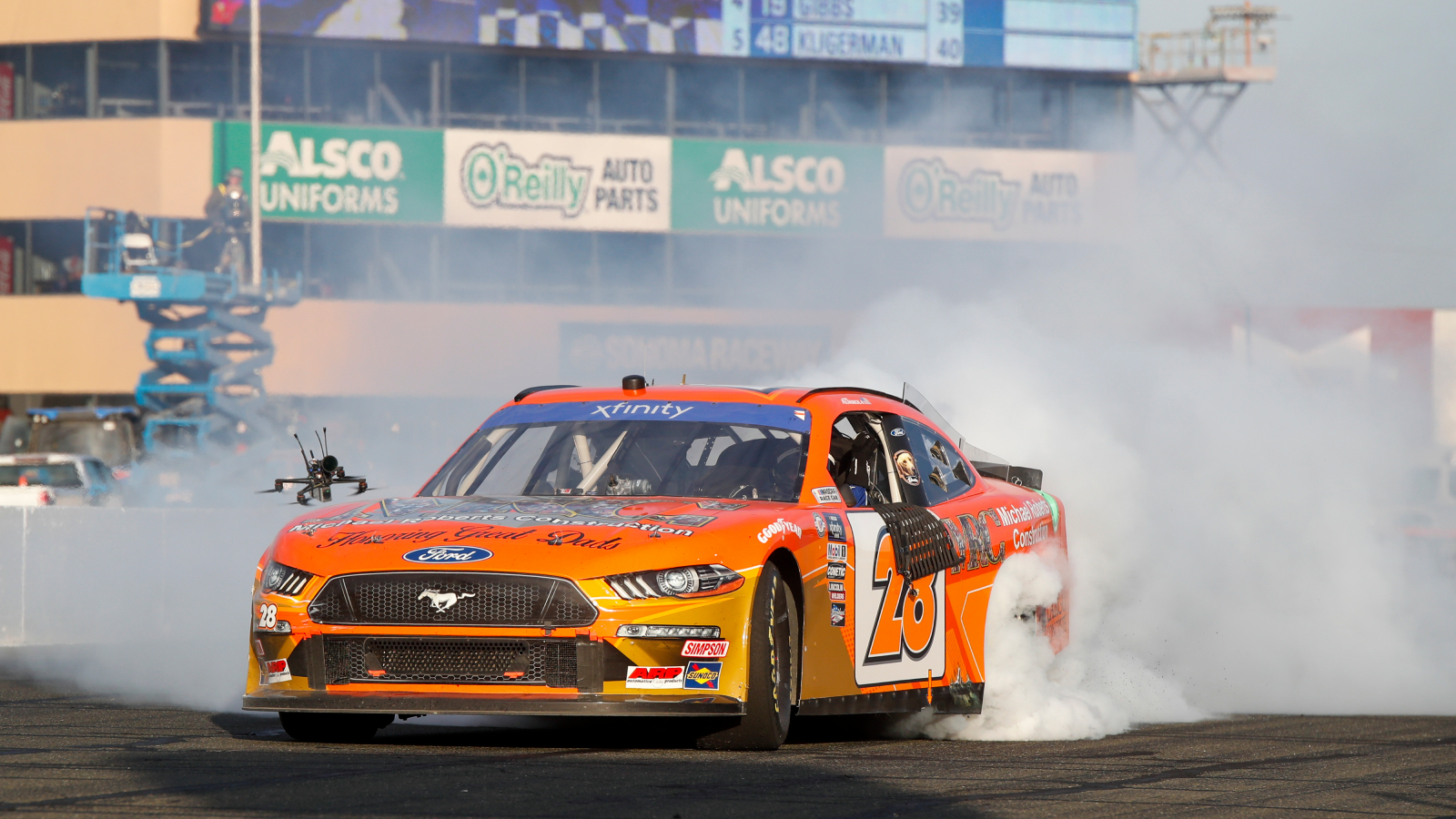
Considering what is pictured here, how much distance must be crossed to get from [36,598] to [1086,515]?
8.63 meters

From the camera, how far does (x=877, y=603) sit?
24.0 ft

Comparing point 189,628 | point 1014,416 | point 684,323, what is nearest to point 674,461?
point 1014,416

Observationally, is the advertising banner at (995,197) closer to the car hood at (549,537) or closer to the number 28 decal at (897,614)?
the number 28 decal at (897,614)

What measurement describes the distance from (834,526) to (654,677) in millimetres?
1156

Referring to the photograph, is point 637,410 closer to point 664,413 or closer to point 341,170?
point 664,413

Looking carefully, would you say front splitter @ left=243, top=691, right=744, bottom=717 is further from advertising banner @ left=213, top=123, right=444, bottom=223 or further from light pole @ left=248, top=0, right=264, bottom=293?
advertising banner @ left=213, top=123, right=444, bottom=223

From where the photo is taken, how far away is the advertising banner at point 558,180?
126 ft

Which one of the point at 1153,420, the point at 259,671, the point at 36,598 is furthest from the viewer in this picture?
the point at 36,598

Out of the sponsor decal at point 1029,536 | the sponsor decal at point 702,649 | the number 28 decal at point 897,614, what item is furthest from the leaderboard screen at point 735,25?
the sponsor decal at point 702,649

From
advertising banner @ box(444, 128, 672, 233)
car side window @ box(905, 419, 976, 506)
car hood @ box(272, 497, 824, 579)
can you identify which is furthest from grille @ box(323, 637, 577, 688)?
advertising banner @ box(444, 128, 672, 233)

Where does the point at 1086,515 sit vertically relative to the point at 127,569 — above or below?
above

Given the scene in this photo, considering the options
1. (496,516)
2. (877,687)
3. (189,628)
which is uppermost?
(496,516)

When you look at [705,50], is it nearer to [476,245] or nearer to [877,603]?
[476,245]

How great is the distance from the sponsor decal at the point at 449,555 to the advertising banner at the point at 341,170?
32294 millimetres
